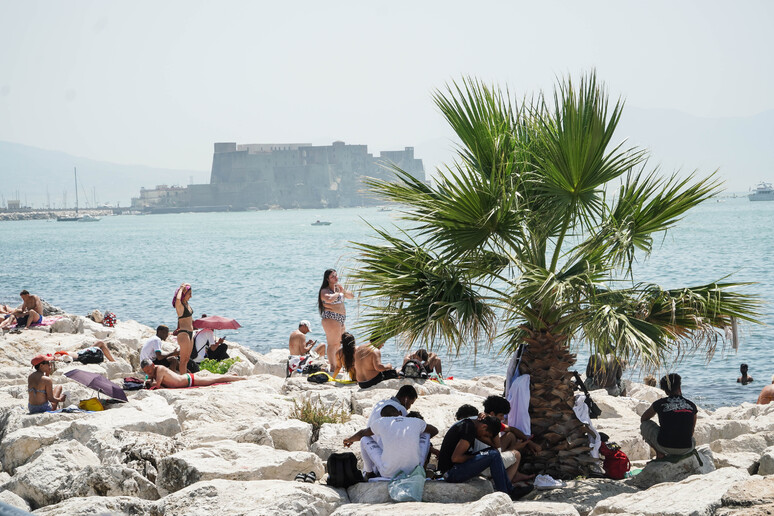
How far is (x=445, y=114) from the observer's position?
7418mm

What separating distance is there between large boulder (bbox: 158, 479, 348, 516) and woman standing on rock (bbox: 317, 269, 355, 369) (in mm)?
5438

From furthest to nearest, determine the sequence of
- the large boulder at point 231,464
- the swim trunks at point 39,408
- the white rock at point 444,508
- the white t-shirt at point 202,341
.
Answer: the white t-shirt at point 202,341
the swim trunks at point 39,408
the large boulder at point 231,464
the white rock at point 444,508

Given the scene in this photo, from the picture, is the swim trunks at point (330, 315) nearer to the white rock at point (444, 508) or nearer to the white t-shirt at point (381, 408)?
the white t-shirt at point (381, 408)

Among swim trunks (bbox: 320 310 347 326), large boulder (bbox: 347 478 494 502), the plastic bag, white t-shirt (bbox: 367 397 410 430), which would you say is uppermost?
swim trunks (bbox: 320 310 347 326)

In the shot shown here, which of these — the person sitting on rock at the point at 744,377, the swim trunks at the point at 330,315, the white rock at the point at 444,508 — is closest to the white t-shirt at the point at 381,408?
the white rock at the point at 444,508

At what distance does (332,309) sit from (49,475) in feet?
18.1

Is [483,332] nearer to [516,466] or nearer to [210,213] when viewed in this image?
[516,466]

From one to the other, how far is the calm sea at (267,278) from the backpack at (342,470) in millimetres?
1202

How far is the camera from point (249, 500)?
18.1 ft

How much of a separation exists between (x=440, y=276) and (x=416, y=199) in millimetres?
680

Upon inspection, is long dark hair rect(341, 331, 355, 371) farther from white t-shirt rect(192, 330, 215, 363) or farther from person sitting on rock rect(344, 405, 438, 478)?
person sitting on rock rect(344, 405, 438, 478)

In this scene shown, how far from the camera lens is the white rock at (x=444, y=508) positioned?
16.6 ft

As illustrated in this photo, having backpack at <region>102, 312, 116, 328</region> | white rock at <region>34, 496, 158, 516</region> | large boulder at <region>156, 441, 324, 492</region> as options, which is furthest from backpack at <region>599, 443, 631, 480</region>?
backpack at <region>102, 312, 116, 328</region>

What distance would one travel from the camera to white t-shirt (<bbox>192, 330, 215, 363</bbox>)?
12.7m
